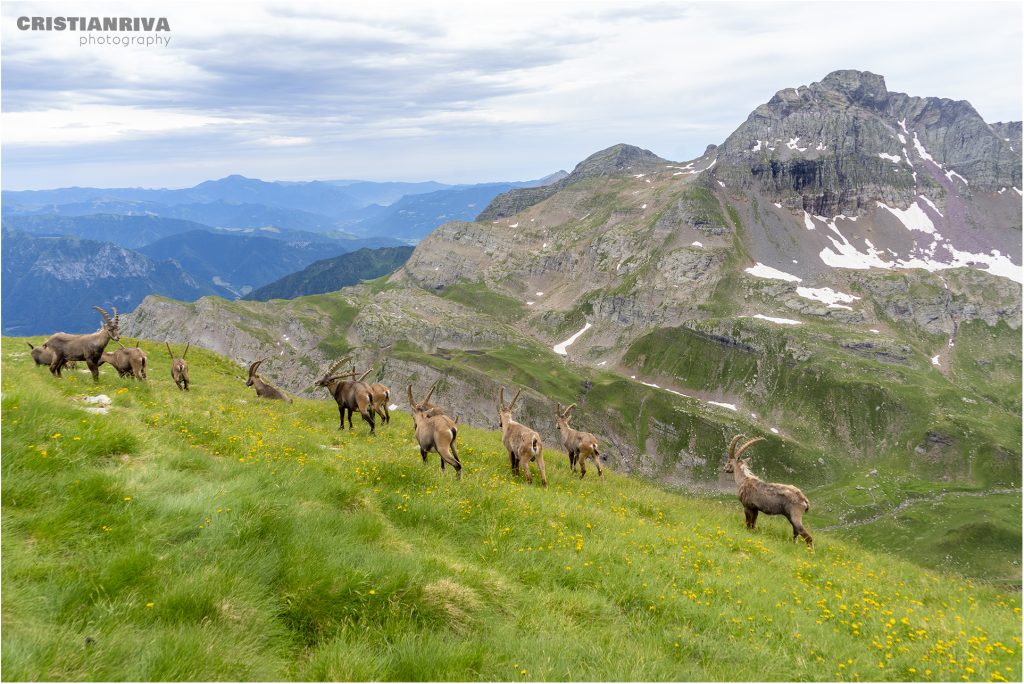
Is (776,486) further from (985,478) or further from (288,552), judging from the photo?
(985,478)

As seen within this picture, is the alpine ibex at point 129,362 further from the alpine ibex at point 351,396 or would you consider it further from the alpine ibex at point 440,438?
the alpine ibex at point 440,438

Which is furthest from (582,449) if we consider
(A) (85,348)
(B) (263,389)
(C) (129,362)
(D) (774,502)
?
(C) (129,362)

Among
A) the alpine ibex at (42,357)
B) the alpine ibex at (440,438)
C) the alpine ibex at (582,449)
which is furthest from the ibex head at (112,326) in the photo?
the alpine ibex at (582,449)

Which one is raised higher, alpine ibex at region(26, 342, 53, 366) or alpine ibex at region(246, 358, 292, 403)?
alpine ibex at region(26, 342, 53, 366)

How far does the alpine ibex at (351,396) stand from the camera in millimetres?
21875

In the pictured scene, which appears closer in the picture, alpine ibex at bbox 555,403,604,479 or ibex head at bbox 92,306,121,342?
ibex head at bbox 92,306,121,342

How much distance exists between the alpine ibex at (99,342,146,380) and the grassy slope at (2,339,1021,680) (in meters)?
13.9

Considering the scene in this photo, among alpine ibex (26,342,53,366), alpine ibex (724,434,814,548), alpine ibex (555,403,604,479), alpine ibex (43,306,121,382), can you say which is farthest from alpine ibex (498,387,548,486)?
alpine ibex (26,342,53,366)

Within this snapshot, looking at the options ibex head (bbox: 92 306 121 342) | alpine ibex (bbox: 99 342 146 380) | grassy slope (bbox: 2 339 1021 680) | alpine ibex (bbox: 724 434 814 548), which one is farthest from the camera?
alpine ibex (bbox: 99 342 146 380)

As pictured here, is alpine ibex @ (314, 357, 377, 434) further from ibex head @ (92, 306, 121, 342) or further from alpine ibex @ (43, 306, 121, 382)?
alpine ibex @ (43, 306, 121, 382)

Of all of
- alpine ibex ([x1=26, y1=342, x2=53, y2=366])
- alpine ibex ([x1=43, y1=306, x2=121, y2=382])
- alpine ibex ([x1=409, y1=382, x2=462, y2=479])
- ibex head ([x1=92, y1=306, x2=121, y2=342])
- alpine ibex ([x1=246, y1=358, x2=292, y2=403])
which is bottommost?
alpine ibex ([x1=246, y1=358, x2=292, y2=403])

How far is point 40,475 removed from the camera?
801cm

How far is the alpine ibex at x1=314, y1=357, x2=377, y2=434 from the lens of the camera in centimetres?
2188

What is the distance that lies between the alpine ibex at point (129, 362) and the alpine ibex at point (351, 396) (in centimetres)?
1048
